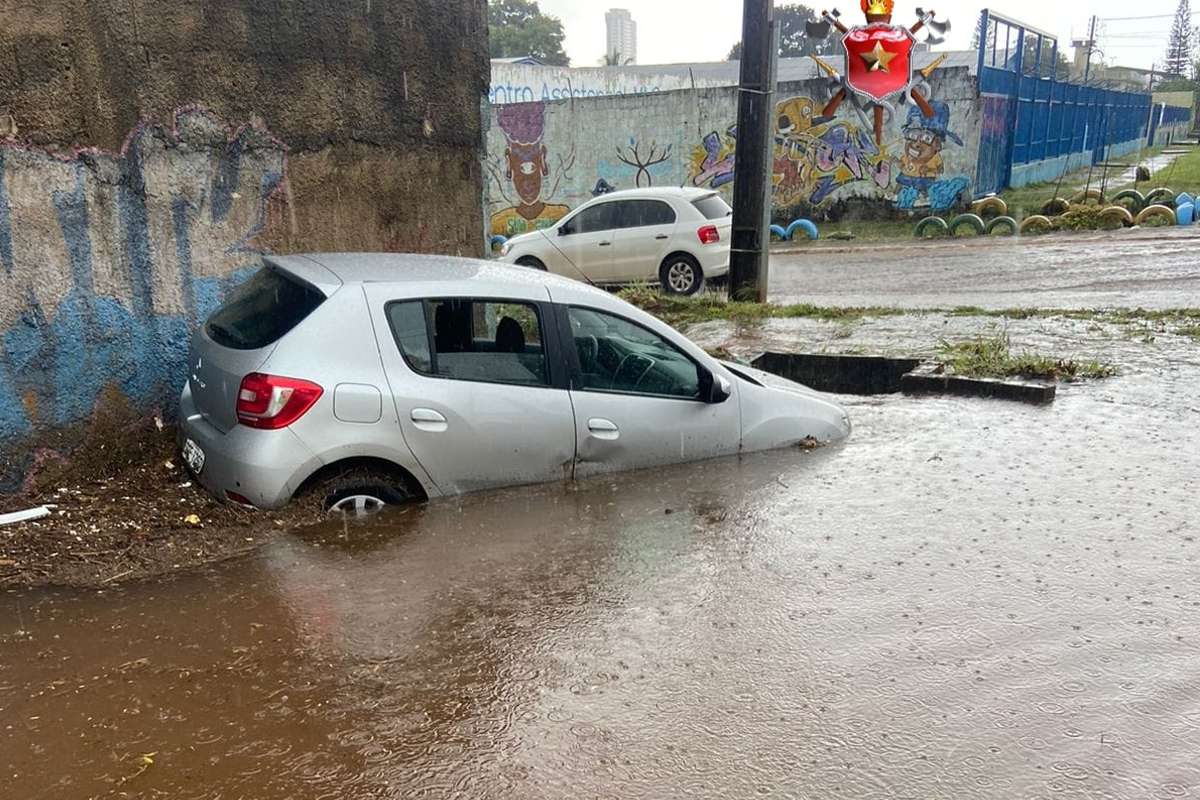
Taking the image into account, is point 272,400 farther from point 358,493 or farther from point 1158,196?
point 1158,196

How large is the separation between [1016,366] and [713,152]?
19.9 metres

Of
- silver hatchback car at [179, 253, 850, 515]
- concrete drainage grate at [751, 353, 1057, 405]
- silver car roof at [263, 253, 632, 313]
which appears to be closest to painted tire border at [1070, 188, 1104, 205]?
concrete drainage grate at [751, 353, 1057, 405]

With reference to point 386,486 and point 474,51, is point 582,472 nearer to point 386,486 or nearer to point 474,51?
point 386,486

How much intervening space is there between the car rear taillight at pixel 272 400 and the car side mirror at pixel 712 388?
228cm

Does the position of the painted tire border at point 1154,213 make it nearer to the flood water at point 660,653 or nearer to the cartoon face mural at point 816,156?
the cartoon face mural at point 816,156

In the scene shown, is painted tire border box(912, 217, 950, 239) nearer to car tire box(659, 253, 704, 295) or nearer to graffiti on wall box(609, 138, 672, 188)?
graffiti on wall box(609, 138, 672, 188)

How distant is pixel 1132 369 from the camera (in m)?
8.46

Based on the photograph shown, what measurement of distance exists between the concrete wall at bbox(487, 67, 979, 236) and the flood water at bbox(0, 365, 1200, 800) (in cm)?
2061

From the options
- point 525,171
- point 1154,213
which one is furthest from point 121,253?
point 525,171

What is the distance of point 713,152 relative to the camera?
1068 inches

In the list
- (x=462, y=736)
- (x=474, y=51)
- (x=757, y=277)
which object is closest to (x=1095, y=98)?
(x=757, y=277)

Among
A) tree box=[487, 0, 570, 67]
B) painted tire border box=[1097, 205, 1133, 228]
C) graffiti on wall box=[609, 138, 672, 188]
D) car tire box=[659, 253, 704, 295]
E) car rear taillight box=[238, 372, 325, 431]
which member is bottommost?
car tire box=[659, 253, 704, 295]

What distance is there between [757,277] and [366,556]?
876cm

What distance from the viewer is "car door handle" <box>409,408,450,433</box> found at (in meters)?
5.07
